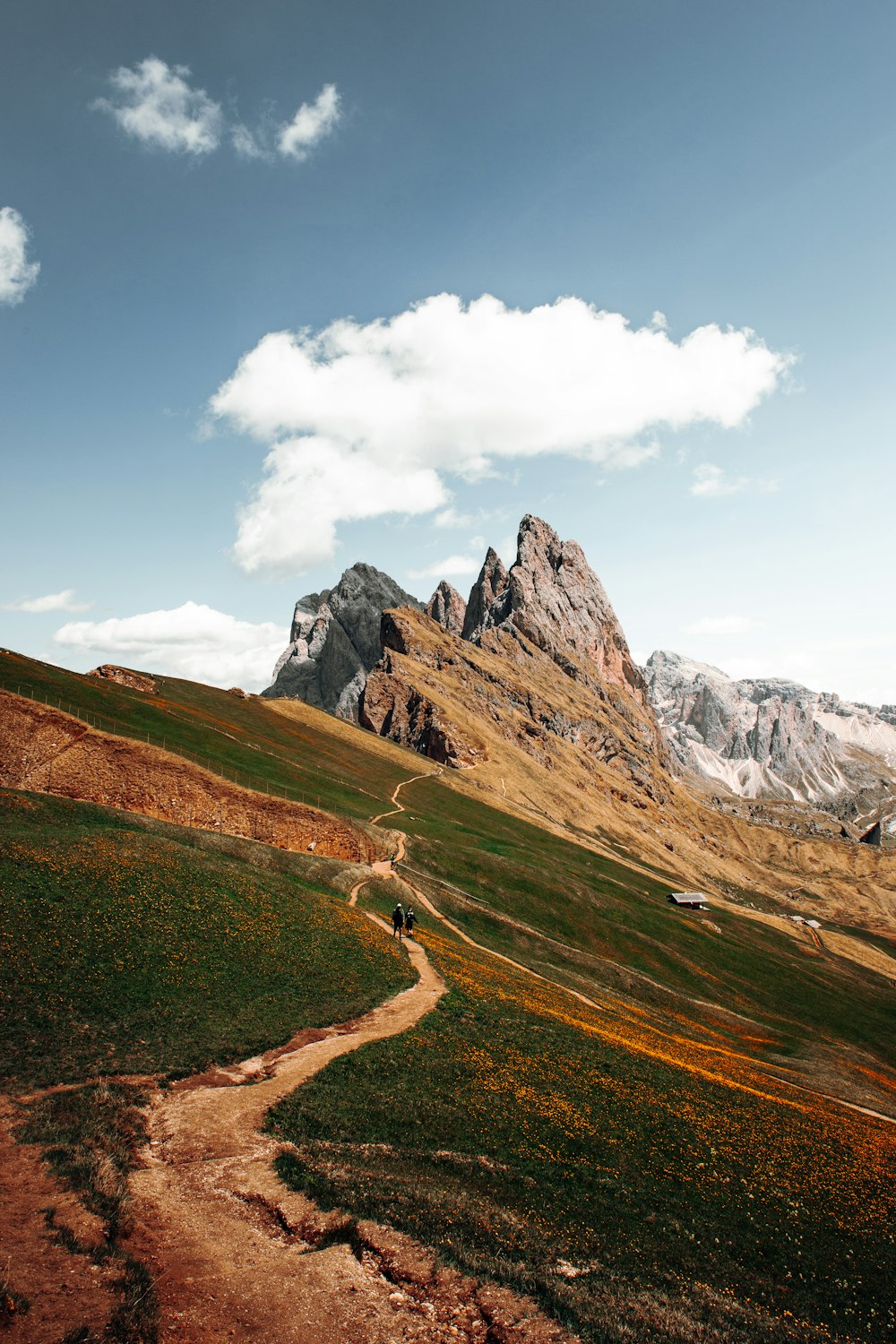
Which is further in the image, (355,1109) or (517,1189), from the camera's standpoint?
(355,1109)

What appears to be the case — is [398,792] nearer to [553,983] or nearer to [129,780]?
[129,780]

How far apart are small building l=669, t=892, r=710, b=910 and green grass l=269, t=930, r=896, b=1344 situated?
95.6m

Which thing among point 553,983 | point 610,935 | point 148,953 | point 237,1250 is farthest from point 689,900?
point 237,1250

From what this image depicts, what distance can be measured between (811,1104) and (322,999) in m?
28.5

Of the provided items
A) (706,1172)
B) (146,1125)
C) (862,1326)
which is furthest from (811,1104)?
(146,1125)

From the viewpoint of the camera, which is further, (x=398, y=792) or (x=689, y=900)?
(x=689, y=900)

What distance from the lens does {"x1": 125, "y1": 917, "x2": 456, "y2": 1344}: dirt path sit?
11.4 meters

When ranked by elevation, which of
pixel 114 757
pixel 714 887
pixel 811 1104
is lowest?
pixel 714 887

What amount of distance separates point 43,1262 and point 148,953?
18695 millimetres

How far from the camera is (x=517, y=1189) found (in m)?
18.2

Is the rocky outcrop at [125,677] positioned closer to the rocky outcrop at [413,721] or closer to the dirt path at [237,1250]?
Result: the rocky outcrop at [413,721]

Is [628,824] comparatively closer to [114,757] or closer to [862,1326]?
[114,757]

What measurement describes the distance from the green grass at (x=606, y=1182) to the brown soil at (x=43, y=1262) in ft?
17.5

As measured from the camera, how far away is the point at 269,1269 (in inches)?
508
